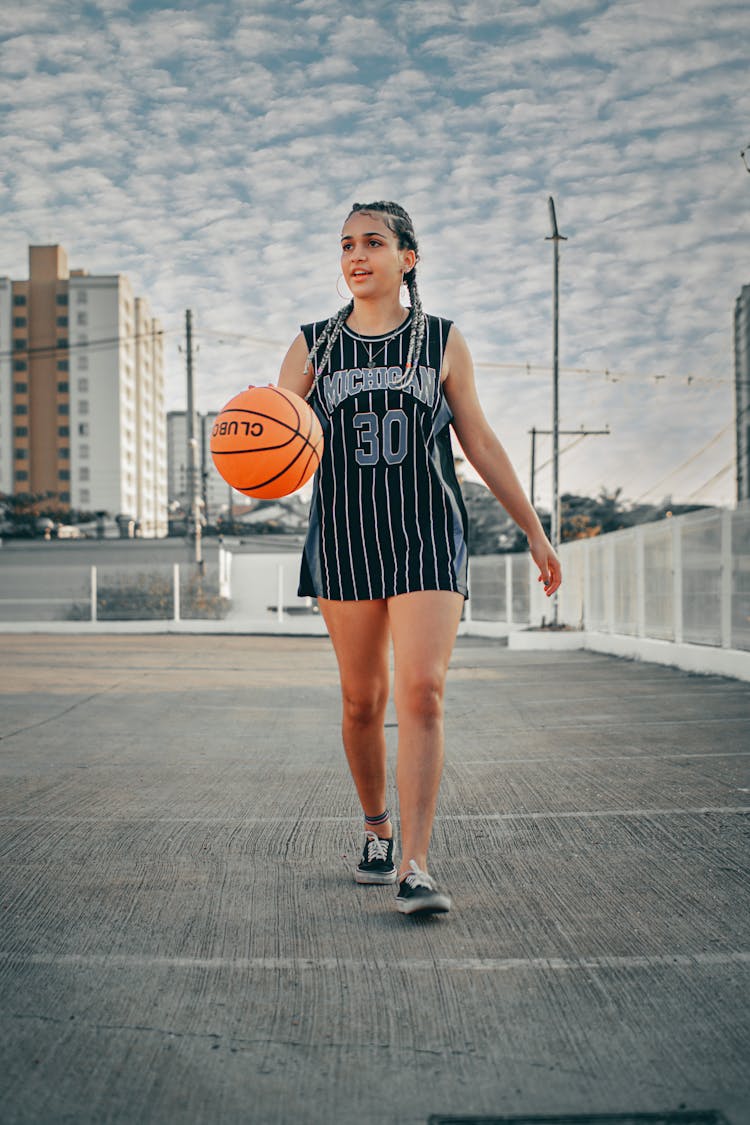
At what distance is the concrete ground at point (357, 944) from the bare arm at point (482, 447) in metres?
1.14

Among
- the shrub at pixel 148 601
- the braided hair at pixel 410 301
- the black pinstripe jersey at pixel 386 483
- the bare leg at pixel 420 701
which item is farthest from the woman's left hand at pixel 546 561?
the shrub at pixel 148 601

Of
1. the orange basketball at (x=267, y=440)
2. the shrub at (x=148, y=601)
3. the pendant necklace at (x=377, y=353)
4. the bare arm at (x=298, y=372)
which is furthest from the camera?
the shrub at (x=148, y=601)

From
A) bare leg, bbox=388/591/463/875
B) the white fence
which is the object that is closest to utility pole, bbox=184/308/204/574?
the white fence

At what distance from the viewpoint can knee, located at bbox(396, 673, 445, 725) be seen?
3600 millimetres

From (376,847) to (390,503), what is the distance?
1182 mm

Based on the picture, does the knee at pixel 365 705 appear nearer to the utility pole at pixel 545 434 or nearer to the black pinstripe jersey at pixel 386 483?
the black pinstripe jersey at pixel 386 483

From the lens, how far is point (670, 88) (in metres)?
16.7

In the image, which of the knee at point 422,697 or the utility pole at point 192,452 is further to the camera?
the utility pole at point 192,452

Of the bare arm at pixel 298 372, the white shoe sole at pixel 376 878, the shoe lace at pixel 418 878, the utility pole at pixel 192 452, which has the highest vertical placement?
the utility pole at pixel 192 452

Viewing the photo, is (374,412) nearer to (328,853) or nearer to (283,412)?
(283,412)

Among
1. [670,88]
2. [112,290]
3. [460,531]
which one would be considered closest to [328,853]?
[460,531]

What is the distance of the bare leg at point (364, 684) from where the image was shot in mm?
3803

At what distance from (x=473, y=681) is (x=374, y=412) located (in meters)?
10.2

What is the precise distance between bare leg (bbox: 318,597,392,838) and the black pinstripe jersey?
70 millimetres
